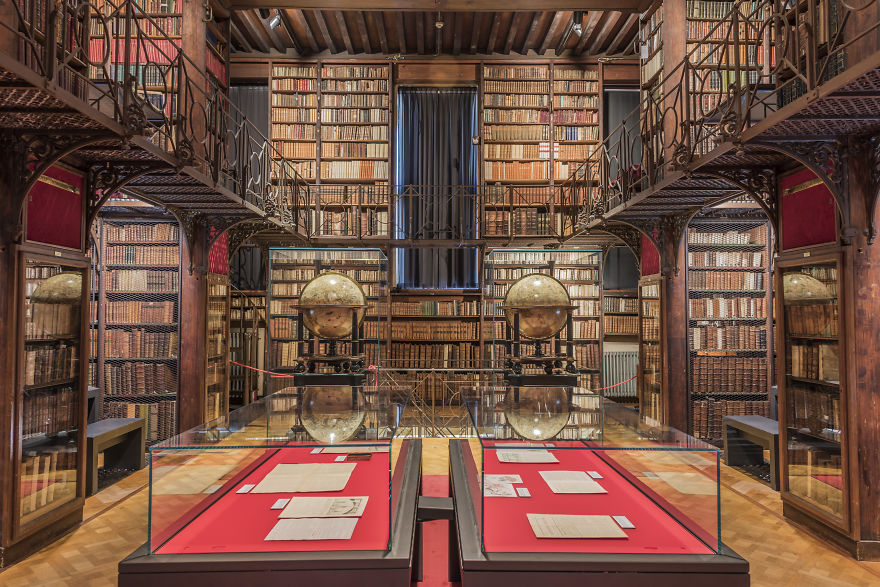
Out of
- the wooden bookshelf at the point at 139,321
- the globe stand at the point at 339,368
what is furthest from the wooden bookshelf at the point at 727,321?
the wooden bookshelf at the point at 139,321

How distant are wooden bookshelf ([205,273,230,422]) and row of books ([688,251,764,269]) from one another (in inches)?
238

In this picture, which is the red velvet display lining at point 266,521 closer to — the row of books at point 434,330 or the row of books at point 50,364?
the row of books at point 50,364

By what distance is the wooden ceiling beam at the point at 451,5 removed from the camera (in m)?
7.86

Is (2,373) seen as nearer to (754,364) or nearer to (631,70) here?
(754,364)

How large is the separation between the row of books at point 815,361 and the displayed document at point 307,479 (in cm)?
337

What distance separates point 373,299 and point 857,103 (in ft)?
18.5

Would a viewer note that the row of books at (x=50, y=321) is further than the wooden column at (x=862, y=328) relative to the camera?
Yes

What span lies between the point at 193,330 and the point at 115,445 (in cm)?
153

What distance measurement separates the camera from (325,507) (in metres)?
2.20

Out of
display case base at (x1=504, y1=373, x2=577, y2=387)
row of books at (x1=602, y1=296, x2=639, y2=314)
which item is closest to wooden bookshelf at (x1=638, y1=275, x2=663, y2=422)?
row of books at (x1=602, y1=296, x2=639, y2=314)

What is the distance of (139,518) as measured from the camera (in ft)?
13.3

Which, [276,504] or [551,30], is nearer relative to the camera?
[276,504]

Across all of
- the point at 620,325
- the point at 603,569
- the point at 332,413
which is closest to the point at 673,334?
the point at 620,325

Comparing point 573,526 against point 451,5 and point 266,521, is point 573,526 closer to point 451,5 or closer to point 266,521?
point 266,521
